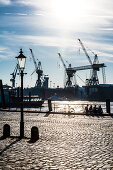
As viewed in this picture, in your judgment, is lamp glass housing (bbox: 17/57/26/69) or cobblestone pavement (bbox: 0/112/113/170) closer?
cobblestone pavement (bbox: 0/112/113/170)

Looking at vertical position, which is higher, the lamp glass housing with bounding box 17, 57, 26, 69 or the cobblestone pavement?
the lamp glass housing with bounding box 17, 57, 26, 69

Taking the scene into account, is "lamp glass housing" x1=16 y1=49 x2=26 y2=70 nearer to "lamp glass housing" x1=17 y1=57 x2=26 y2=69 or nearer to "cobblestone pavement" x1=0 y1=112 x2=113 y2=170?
"lamp glass housing" x1=17 y1=57 x2=26 y2=69

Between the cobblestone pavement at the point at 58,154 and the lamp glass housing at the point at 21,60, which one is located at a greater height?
the lamp glass housing at the point at 21,60

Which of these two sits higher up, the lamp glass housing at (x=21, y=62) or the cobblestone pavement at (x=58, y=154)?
the lamp glass housing at (x=21, y=62)

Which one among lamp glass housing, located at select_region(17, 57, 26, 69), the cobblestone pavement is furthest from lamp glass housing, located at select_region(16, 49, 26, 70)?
the cobblestone pavement

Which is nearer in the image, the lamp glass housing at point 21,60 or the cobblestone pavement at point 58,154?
the cobblestone pavement at point 58,154

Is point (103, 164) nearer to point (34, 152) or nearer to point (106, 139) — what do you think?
point (34, 152)

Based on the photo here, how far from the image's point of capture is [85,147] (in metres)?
9.35

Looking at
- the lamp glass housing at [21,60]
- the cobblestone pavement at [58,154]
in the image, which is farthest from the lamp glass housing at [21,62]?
the cobblestone pavement at [58,154]

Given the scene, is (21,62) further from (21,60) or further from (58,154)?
(58,154)

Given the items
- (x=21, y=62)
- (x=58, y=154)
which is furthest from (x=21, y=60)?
(x=58, y=154)

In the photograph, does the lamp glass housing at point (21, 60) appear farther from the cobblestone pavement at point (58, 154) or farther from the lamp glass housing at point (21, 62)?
the cobblestone pavement at point (58, 154)

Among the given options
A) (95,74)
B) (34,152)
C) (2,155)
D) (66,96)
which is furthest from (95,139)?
(66,96)

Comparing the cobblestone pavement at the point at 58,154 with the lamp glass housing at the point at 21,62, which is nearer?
the cobblestone pavement at the point at 58,154
